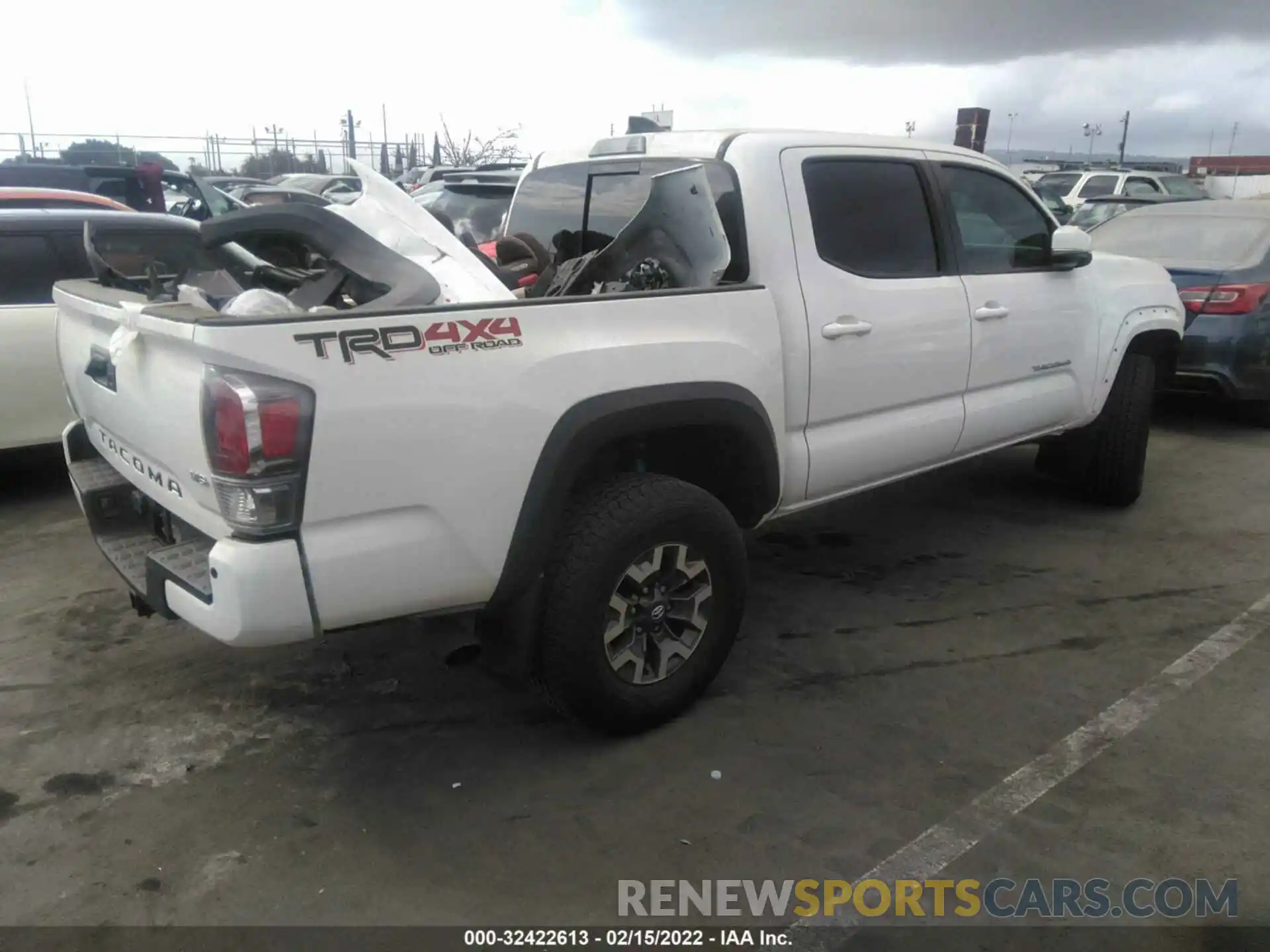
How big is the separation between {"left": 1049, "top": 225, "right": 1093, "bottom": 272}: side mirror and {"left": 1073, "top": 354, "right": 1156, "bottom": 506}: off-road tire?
944mm

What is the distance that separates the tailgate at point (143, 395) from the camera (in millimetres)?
2566

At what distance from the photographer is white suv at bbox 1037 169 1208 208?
18.3 m

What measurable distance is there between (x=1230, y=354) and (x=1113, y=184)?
1389 cm

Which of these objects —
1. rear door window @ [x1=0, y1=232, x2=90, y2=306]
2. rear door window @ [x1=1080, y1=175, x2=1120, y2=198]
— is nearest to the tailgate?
rear door window @ [x1=0, y1=232, x2=90, y2=306]

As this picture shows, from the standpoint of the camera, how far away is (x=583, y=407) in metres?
2.94

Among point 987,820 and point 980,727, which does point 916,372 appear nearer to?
point 980,727

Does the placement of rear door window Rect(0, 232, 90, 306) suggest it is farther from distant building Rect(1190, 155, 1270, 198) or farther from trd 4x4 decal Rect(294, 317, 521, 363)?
distant building Rect(1190, 155, 1270, 198)

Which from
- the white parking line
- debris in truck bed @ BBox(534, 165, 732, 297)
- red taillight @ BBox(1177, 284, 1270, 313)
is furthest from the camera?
red taillight @ BBox(1177, 284, 1270, 313)

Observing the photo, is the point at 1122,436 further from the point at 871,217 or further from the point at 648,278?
the point at 648,278

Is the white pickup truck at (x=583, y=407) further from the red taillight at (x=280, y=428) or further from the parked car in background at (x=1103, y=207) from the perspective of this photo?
the parked car in background at (x=1103, y=207)

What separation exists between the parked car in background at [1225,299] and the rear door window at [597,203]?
474cm

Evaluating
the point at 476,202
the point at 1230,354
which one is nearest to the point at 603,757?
the point at 1230,354

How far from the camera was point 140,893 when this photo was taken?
2.64m

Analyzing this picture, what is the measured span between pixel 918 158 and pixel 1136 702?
2.36m
